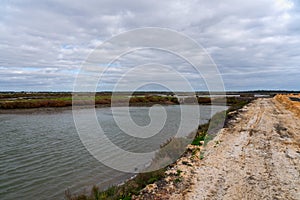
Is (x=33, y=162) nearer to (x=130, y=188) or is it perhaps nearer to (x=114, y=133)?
(x=130, y=188)

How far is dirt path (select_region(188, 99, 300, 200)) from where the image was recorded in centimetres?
651

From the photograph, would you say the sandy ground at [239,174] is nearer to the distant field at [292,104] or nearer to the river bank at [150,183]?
the river bank at [150,183]

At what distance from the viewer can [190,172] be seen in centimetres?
836

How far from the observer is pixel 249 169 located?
8.30 m

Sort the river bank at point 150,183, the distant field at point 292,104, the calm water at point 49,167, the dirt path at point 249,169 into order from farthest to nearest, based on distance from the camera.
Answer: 1. the distant field at point 292,104
2. the calm water at point 49,167
3. the river bank at point 150,183
4. the dirt path at point 249,169

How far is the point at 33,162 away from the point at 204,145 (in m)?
8.08

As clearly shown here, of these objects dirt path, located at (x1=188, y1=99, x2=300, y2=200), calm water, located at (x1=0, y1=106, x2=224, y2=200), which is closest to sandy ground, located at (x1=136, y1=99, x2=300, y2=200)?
dirt path, located at (x1=188, y1=99, x2=300, y2=200)

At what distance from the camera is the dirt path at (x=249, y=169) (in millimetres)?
6512

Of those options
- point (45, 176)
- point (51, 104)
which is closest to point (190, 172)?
point (45, 176)

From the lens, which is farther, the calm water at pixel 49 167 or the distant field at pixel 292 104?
the distant field at pixel 292 104

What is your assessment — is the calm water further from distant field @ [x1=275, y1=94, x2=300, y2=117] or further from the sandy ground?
distant field @ [x1=275, y1=94, x2=300, y2=117]

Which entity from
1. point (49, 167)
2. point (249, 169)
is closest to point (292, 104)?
point (249, 169)

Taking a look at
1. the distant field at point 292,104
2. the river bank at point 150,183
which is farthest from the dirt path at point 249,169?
the distant field at point 292,104

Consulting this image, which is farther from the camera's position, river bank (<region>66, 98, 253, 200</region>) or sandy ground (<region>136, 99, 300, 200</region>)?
river bank (<region>66, 98, 253, 200</region>)
